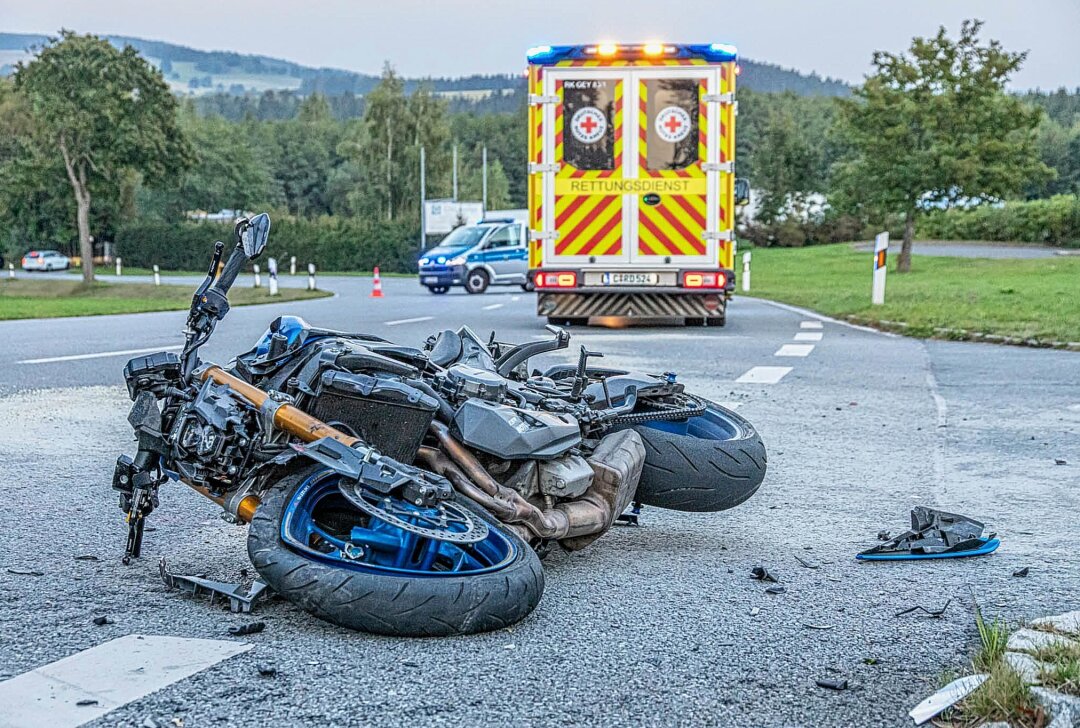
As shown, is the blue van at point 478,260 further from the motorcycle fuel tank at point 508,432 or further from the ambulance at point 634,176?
the motorcycle fuel tank at point 508,432

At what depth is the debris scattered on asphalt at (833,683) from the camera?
126 inches

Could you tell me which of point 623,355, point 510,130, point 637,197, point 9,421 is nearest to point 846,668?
point 9,421

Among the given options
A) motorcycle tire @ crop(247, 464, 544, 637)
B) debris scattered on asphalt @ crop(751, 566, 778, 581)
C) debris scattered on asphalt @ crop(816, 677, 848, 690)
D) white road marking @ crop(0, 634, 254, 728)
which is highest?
motorcycle tire @ crop(247, 464, 544, 637)

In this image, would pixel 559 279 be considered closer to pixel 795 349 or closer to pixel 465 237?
pixel 795 349

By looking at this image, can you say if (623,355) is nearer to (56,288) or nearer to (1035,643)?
(1035,643)

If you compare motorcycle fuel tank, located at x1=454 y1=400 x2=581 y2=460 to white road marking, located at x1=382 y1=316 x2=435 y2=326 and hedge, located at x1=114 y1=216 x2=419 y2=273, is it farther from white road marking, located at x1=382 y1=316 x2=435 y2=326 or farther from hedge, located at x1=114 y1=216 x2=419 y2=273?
hedge, located at x1=114 y1=216 x2=419 y2=273

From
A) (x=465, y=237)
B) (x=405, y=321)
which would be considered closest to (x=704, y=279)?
(x=405, y=321)

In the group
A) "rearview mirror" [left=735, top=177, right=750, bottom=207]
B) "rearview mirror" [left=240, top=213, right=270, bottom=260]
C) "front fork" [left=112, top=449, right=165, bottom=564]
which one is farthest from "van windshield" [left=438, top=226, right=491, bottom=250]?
"front fork" [left=112, top=449, right=165, bottom=564]

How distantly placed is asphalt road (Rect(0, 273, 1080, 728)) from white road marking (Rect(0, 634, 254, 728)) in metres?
0.05

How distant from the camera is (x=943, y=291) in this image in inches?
1081

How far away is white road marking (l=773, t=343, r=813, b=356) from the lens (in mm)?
12836

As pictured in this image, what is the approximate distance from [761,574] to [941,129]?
1472 inches

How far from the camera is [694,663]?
339 centimetres

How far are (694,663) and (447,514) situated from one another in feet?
2.83
